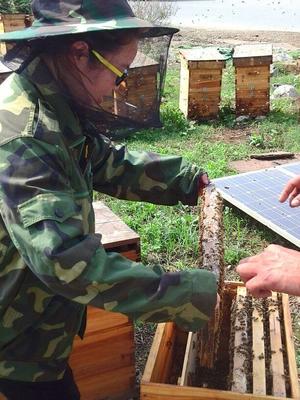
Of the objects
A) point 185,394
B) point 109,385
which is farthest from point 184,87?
point 185,394

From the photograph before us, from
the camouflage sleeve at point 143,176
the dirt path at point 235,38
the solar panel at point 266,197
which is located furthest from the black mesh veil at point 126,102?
the dirt path at point 235,38

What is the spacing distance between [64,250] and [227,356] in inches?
49.1

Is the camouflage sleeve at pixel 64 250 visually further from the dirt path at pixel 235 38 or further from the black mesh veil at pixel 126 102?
the dirt path at pixel 235 38

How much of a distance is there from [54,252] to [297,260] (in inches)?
33.9

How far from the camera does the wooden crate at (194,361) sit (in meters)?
1.73

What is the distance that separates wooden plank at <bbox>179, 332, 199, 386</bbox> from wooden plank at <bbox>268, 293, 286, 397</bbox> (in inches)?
12.1

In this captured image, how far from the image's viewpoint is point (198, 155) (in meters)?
5.57

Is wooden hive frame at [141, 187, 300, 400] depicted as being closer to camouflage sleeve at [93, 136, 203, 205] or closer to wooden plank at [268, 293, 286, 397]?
wooden plank at [268, 293, 286, 397]

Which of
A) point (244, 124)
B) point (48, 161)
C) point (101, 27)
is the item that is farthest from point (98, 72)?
point (244, 124)

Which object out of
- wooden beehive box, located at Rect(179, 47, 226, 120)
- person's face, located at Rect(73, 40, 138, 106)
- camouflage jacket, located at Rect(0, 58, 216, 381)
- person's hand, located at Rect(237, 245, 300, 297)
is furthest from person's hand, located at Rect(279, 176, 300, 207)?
wooden beehive box, located at Rect(179, 47, 226, 120)

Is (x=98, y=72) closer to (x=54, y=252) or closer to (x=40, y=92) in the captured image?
(x=40, y=92)

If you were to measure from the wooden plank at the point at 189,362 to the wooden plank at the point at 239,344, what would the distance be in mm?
156

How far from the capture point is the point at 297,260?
67.3 inches

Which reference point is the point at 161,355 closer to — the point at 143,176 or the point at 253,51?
the point at 143,176
